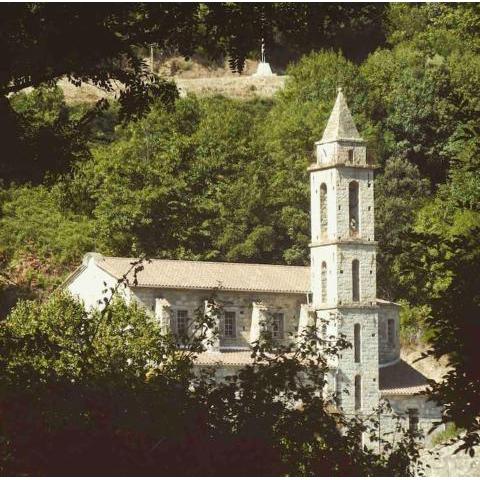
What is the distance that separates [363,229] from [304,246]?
778cm

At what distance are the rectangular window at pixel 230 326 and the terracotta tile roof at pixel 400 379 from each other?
19.1 ft

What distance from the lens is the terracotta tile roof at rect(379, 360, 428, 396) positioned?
2260 inches

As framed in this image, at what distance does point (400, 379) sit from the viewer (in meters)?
58.7

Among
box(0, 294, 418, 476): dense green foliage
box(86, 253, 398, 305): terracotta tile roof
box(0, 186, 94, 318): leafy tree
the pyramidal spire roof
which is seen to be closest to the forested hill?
box(0, 186, 94, 318): leafy tree

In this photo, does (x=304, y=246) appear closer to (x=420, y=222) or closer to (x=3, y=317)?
(x=420, y=222)

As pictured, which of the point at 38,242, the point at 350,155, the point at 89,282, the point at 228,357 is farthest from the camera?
the point at 38,242

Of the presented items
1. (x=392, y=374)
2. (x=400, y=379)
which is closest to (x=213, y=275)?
(x=392, y=374)

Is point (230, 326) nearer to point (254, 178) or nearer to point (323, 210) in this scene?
point (323, 210)

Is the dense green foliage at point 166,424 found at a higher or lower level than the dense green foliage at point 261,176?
→ lower

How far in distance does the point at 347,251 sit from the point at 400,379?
5.21 meters

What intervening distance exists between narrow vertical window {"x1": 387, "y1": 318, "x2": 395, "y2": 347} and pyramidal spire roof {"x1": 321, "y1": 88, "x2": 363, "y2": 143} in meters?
7.35

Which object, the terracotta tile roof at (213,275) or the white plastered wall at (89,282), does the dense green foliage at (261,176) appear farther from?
the terracotta tile roof at (213,275)

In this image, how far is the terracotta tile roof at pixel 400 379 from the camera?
188 ft

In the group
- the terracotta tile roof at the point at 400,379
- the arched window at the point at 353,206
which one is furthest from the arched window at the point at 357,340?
the arched window at the point at 353,206
